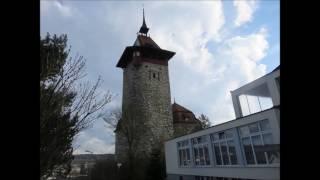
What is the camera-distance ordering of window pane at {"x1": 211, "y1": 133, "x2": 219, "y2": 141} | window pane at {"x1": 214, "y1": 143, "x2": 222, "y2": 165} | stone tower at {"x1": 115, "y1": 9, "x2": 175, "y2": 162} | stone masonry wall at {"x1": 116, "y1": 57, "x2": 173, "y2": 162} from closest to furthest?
window pane at {"x1": 214, "y1": 143, "x2": 222, "y2": 165}, window pane at {"x1": 211, "y1": 133, "x2": 219, "y2": 141}, stone tower at {"x1": 115, "y1": 9, "x2": 175, "y2": 162}, stone masonry wall at {"x1": 116, "y1": 57, "x2": 173, "y2": 162}

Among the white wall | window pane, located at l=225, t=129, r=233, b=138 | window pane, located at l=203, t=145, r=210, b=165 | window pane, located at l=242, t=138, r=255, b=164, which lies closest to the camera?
the white wall

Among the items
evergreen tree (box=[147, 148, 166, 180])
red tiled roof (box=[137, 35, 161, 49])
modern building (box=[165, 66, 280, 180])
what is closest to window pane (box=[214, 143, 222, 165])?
modern building (box=[165, 66, 280, 180])

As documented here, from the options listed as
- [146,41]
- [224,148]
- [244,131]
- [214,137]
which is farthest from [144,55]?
[244,131]

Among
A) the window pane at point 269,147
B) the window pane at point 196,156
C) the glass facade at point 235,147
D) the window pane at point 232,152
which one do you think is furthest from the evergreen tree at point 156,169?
the window pane at point 269,147

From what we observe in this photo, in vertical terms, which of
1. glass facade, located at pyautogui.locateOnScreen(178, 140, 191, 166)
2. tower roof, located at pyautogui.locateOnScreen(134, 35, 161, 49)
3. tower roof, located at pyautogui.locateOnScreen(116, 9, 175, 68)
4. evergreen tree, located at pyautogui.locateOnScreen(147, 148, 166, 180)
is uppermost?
tower roof, located at pyautogui.locateOnScreen(134, 35, 161, 49)

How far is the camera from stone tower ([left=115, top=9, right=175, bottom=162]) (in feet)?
102

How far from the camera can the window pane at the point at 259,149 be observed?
45.5 feet

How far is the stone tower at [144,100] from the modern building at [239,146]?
7919 millimetres

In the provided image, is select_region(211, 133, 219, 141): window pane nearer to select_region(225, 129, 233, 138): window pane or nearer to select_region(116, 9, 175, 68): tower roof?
select_region(225, 129, 233, 138): window pane

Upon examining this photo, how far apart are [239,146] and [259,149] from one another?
163 centimetres

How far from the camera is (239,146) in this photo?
1562 centimetres

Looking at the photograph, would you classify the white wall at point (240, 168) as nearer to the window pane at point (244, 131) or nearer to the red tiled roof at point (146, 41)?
the window pane at point (244, 131)
